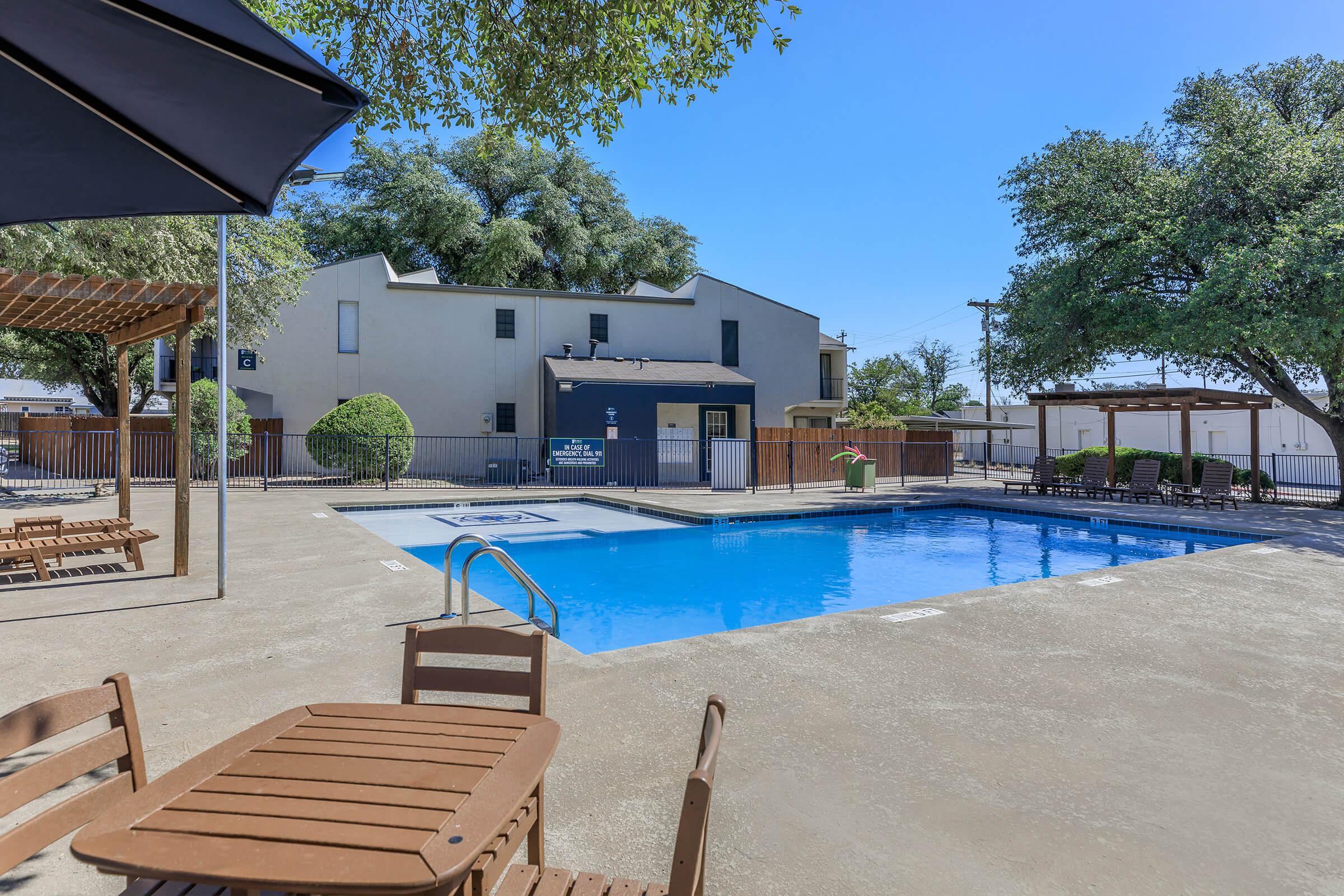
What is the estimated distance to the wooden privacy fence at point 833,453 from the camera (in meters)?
19.6

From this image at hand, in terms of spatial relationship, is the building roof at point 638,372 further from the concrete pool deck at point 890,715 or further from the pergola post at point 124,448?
the concrete pool deck at point 890,715

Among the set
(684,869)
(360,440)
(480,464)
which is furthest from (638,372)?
(684,869)

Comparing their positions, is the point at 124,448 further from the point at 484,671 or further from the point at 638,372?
the point at 638,372

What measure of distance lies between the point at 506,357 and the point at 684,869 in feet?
75.1

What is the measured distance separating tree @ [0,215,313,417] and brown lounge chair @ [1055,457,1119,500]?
17751 millimetres

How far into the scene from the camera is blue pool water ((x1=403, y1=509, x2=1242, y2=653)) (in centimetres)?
780

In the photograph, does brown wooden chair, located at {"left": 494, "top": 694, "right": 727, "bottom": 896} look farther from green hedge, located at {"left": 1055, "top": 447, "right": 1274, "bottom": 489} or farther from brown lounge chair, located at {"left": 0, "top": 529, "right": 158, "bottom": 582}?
green hedge, located at {"left": 1055, "top": 447, "right": 1274, "bottom": 489}

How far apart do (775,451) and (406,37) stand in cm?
1494

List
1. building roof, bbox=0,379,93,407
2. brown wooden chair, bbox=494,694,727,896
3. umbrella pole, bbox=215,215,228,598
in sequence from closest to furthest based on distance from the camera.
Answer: brown wooden chair, bbox=494,694,727,896
umbrella pole, bbox=215,215,228,598
building roof, bbox=0,379,93,407

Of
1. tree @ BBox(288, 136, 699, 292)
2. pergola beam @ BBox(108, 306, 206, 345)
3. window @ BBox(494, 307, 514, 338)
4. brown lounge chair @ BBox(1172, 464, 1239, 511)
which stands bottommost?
brown lounge chair @ BBox(1172, 464, 1239, 511)

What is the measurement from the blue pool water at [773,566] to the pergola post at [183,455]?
2.91m

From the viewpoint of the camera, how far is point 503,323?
23.1 meters

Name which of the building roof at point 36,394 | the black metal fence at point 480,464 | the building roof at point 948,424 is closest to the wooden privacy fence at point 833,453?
the black metal fence at point 480,464

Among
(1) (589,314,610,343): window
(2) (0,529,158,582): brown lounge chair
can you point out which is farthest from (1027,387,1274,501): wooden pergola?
(2) (0,529,158,582): brown lounge chair
